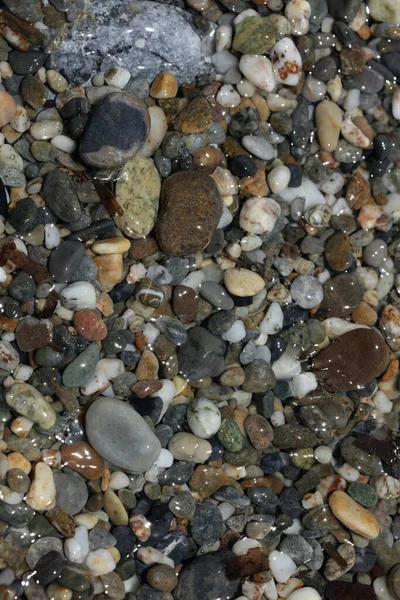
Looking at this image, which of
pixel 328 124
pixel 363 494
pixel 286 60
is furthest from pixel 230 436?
pixel 286 60

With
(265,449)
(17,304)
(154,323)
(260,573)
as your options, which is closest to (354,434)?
(265,449)

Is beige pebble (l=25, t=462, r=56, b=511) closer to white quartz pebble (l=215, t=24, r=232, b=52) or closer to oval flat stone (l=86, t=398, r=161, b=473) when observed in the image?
oval flat stone (l=86, t=398, r=161, b=473)

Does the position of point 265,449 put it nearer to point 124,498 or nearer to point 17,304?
point 124,498

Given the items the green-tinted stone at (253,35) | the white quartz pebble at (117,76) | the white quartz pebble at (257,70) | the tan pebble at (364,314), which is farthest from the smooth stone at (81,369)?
the green-tinted stone at (253,35)

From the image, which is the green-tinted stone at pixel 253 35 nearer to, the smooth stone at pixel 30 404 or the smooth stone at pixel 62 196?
the smooth stone at pixel 62 196

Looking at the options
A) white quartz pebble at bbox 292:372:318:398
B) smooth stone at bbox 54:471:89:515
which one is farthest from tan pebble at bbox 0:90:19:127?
white quartz pebble at bbox 292:372:318:398

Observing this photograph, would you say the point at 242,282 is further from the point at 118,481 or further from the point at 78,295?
the point at 118,481
